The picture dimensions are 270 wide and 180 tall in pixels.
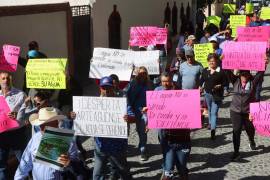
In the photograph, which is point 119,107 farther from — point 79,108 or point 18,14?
point 18,14

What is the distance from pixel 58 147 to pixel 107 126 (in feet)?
5.47

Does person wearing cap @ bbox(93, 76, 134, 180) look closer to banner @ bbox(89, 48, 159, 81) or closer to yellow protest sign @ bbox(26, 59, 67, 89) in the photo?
→ yellow protest sign @ bbox(26, 59, 67, 89)

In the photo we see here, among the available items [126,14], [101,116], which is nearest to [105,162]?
[101,116]

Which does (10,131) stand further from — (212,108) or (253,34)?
(253,34)

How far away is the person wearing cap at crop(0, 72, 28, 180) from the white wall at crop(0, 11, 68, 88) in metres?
4.12

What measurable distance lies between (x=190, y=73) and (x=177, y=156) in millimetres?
3038

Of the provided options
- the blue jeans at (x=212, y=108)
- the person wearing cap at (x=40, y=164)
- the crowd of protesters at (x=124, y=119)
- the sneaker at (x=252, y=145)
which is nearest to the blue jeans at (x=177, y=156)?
the crowd of protesters at (x=124, y=119)

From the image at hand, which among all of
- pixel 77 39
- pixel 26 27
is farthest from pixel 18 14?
pixel 77 39

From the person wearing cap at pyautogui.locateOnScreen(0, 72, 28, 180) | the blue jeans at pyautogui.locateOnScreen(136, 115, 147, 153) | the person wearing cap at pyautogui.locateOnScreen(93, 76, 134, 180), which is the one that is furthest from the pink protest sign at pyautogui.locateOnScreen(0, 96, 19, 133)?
the blue jeans at pyautogui.locateOnScreen(136, 115, 147, 153)

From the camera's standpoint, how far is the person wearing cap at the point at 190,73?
30.5 ft

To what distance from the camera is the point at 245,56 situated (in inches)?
340

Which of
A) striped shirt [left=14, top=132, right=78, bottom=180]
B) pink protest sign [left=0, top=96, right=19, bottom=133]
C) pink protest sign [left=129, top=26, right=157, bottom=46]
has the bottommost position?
striped shirt [left=14, top=132, right=78, bottom=180]

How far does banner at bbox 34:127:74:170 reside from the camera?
15.1ft

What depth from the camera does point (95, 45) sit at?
1497 cm
